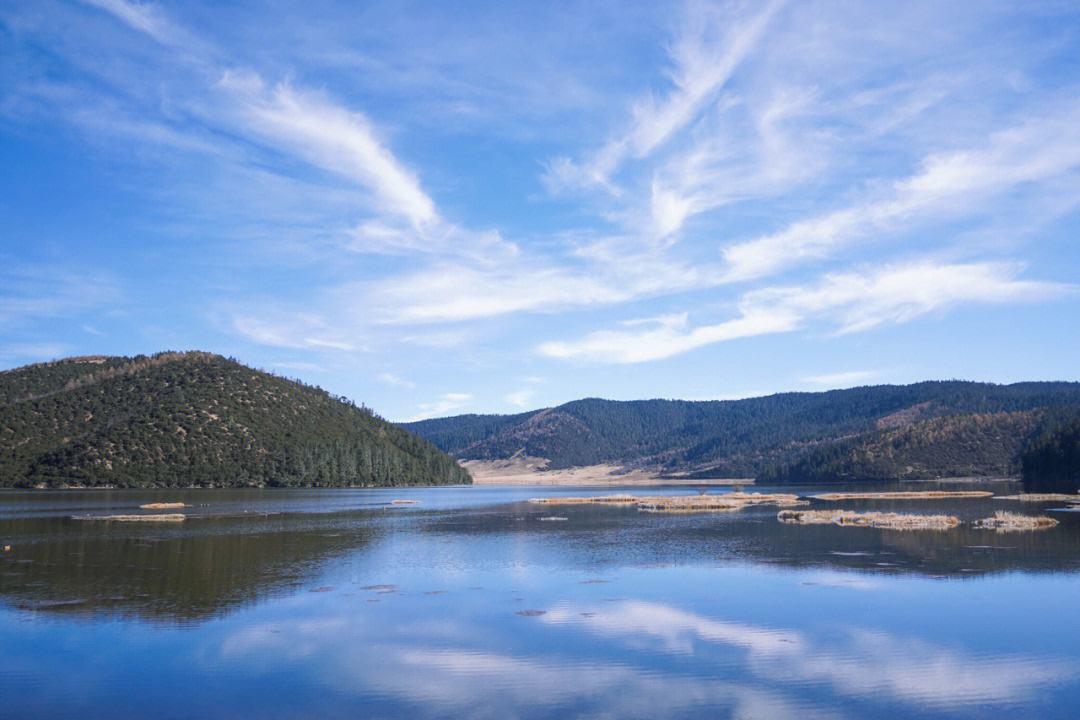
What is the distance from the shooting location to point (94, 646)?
2750 centimetres

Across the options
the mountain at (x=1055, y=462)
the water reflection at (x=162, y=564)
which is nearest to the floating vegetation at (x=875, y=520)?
the water reflection at (x=162, y=564)

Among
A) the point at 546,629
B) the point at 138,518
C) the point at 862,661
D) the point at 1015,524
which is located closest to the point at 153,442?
the point at 138,518

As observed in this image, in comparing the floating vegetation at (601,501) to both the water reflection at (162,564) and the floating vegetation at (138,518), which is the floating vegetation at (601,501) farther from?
the floating vegetation at (138,518)

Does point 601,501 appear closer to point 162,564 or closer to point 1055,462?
point 1055,462

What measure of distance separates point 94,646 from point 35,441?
559ft

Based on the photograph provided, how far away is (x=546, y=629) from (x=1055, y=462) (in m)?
151

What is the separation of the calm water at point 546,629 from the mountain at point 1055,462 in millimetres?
103023

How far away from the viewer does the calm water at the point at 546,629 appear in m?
21.3

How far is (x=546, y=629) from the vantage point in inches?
1165

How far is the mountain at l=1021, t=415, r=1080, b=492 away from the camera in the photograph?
143 m

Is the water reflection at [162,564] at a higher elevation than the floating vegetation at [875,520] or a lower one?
higher

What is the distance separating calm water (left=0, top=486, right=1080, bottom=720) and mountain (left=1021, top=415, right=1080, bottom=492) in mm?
103023

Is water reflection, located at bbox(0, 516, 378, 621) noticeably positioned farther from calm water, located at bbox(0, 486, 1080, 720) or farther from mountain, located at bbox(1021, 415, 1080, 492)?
mountain, located at bbox(1021, 415, 1080, 492)

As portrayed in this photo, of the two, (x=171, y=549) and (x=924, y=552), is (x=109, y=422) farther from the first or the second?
(x=924, y=552)
